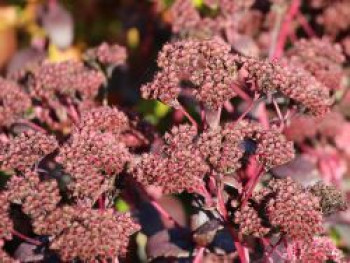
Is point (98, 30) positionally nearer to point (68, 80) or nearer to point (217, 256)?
point (68, 80)

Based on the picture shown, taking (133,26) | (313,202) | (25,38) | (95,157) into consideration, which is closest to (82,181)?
(95,157)

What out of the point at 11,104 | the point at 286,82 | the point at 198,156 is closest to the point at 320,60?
the point at 286,82

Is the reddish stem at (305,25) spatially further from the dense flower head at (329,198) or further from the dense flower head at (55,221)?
the dense flower head at (55,221)

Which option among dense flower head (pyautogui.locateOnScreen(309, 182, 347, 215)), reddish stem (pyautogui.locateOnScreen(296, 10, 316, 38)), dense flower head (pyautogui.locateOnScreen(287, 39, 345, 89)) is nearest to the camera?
dense flower head (pyautogui.locateOnScreen(309, 182, 347, 215))

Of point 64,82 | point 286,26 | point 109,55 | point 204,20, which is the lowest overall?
point 64,82

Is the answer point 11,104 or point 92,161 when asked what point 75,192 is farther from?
point 11,104

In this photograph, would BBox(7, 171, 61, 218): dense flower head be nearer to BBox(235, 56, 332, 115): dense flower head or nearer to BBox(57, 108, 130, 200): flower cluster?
BBox(57, 108, 130, 200): flower cluster

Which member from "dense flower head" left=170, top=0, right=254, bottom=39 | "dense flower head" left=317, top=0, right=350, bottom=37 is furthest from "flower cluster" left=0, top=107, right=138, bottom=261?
"dense flower head" left=317, top=0, right=350, bottom=37
